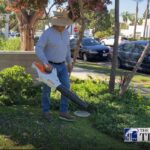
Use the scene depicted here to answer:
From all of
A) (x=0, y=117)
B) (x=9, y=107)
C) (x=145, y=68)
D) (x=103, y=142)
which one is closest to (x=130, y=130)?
(x=103, y=142)

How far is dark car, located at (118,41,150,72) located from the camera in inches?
779

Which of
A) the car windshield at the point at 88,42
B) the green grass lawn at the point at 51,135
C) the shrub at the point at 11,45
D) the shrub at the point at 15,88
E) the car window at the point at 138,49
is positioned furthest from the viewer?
the car windshield at the point at 88,42

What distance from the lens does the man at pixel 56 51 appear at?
692 centimetres

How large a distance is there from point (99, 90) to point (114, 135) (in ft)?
9.43

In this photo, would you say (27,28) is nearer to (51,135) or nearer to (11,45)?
(11,45)

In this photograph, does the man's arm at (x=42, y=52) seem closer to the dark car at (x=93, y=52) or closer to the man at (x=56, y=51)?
the man at (x=56, y=51)

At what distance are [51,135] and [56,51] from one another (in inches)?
54.5

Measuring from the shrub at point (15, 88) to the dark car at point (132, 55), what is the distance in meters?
11.2

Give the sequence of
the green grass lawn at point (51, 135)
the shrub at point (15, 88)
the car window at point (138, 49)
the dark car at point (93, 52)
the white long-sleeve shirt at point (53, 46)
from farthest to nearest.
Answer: the dark car at point (93, 52) → the car window at point (138, 49) → the shrub at point (15, 88) → the white long-sleeve shirt at point (53, 46) → the green grass lawn at point (51, 135)

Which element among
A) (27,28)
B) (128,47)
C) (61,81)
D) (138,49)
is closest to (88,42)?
(128,47)

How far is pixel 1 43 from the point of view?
59.1 ft

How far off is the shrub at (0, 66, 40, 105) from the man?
147cm

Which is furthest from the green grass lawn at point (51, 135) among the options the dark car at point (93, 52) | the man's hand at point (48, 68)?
the dark car at point (93, 52)

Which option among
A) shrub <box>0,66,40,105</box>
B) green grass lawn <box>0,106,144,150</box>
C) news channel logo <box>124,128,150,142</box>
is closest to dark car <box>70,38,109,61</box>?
shrub <box>0,66,40,105</box>
